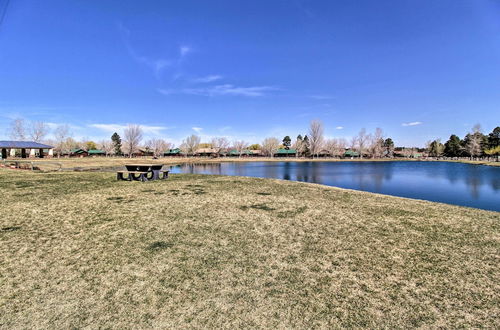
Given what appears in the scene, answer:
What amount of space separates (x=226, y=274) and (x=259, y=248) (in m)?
1.21

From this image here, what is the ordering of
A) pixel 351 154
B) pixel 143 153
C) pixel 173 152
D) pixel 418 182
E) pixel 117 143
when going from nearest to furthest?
pixel 418 182, pixel 117 143, pixel 143 153, pixel 173 152, pixel 351 154

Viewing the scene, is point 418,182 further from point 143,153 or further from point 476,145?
point 143,153

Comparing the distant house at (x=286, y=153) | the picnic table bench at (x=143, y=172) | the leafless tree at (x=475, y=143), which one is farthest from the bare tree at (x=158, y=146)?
the leafless tree at (x=475, y=143)

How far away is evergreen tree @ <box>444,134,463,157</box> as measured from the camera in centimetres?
9481

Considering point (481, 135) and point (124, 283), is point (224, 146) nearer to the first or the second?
point (481, 135)

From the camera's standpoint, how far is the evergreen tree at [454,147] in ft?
311

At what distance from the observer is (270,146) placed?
108 meters

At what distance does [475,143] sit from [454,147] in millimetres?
16333

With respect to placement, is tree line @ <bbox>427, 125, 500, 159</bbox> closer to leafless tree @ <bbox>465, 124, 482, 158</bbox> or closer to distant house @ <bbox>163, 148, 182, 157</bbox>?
leafless tree @ <bbox>465, 124, 482, 158</bbox>

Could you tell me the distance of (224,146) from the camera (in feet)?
369

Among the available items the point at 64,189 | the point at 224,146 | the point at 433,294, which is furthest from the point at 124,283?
the point at 224,146

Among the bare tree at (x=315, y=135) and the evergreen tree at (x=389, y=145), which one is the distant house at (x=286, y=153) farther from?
the evergreen tree at (x=389, y=145)

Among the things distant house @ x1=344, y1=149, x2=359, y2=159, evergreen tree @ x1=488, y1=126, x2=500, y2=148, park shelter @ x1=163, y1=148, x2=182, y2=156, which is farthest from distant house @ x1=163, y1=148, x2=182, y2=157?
evergreen tree @ x1=488, y1=126, x2=500, y2=148

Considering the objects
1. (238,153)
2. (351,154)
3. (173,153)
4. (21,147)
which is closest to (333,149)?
(351,154)
